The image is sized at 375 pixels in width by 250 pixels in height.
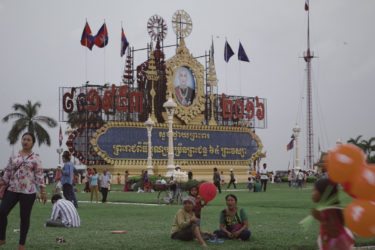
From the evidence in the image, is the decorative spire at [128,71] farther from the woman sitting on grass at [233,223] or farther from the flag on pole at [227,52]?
the woman sitting on grass at [233,223]

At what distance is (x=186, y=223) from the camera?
11219 mm

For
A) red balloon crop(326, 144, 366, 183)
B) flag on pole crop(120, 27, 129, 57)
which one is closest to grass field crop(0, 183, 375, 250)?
red balloon crop(326, 144, 366, 183)

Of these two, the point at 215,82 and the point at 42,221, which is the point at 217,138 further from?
the point at 42,221

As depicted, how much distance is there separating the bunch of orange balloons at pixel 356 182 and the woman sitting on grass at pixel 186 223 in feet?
16.7

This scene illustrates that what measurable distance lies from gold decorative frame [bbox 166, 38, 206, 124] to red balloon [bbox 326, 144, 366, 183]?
168 feet

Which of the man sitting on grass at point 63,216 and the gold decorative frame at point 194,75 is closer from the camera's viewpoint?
the man sitting on grass at point 63,216

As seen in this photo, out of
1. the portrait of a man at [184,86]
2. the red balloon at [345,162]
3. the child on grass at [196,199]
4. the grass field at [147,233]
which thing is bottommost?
the grass field at [147,233]

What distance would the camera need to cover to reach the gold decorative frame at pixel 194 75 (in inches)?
2269

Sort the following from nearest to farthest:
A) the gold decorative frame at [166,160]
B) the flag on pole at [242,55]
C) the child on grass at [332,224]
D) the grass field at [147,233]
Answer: the child on grass at [332,224], the grass field at [147,233], the gold decorative frame at [166,160], the flag on pole at [242,55]

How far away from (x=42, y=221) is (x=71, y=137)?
38.2 m

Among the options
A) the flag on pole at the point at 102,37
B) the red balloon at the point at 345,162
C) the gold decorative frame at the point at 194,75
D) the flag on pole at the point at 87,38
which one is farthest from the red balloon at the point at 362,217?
the gold decorative frame at the point at 194,75

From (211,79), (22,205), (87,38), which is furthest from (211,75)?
(22,205)

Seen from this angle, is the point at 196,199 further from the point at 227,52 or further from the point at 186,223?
the point at 227,52

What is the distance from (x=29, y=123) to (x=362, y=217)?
204 ft
